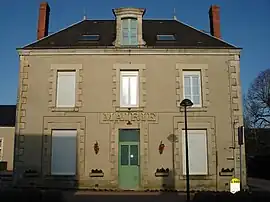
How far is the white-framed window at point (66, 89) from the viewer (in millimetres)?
14516

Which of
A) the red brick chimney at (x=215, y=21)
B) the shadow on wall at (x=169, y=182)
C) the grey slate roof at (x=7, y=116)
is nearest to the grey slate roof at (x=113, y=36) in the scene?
the red brick chimney at (x=215, y=21)

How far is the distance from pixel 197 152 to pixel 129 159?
2.69m

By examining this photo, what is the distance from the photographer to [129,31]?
50.0 ft

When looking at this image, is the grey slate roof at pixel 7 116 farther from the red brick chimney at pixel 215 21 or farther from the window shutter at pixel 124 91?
the red brick chimney at pixel 215 21

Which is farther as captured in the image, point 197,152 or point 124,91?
point 124,91

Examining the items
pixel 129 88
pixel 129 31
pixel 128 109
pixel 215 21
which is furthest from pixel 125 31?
pixel 215 21

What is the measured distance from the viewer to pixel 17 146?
46.3 ft

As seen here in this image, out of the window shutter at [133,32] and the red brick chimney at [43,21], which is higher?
the red brick chimney at [43,21]

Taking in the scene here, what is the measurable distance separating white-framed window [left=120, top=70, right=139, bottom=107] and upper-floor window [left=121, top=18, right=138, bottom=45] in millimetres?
1334

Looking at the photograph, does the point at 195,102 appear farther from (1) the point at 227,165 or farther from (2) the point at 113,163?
(2) the point at 113,163

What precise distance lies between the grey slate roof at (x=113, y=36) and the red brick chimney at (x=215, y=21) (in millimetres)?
738

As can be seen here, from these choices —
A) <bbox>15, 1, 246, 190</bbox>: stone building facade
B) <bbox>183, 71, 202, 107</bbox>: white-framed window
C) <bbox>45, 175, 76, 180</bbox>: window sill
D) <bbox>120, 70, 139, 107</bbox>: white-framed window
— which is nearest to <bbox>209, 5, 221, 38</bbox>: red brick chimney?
<bbox>15, 1, 246, 190</bbox>: stone building facade

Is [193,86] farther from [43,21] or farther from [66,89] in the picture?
[43,21]

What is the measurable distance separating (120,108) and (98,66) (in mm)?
1976
